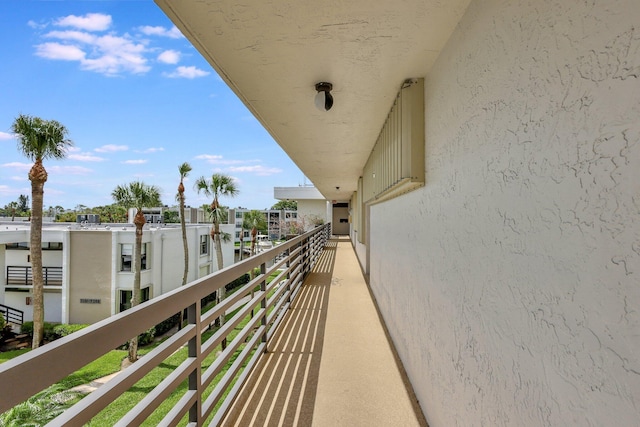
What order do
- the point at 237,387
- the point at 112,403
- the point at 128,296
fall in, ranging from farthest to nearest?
the point at 128,296
the point at 112,403
the point at 237,387

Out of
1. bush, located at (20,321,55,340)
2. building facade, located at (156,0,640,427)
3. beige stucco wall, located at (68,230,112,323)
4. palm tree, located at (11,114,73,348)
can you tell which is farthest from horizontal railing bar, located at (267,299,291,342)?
bush, located at (20,321,55,340)

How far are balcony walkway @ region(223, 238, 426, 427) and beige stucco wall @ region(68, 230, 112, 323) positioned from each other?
52.6 ft

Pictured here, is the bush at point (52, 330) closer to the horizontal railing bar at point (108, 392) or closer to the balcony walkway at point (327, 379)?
the balcony walkway at point (327, 379)

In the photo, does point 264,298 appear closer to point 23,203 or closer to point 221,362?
point 221,362

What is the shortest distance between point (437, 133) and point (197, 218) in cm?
3509

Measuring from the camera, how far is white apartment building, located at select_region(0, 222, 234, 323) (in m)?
15.9

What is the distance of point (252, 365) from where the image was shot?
2.51 metres

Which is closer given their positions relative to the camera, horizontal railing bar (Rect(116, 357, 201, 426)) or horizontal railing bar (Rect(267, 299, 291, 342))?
horizontal railing bar (Rect(116, 357, 201, 426))

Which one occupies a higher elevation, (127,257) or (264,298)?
(264,298)

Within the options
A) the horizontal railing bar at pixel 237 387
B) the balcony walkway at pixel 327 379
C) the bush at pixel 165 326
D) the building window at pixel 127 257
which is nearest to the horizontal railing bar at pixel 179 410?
the horizontal railing bar at pixel 237 387

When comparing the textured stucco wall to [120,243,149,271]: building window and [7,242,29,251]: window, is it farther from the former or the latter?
[7,242,29,251]: window

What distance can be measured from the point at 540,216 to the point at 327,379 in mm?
2159

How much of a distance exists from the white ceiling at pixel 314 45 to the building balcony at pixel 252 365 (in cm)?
138

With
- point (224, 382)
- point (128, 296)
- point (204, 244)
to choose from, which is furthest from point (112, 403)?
point (204, 244)
